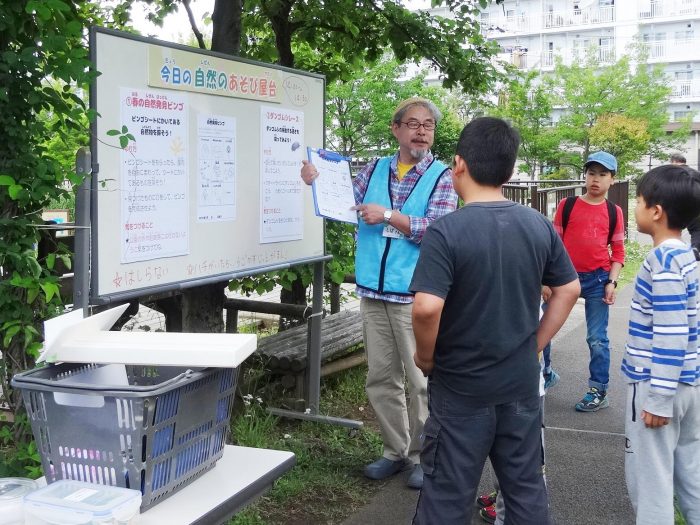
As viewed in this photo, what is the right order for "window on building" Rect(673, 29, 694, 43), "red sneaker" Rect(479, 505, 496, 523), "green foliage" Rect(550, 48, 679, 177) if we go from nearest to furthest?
"red sneaker" Rect(479, 505, 496, 523) < "green foliage" Rect(550, 48, 679, 177) < "window on building" Rect(673, 29, 694, 43)

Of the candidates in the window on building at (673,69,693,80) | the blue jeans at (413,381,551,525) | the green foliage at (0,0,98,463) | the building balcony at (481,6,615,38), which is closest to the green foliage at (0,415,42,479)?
the green foliage at (0,0,98,463)

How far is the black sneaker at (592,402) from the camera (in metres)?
5.61

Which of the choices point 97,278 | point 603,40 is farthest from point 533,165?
point 97,278

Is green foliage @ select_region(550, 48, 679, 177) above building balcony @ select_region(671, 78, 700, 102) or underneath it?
underneath

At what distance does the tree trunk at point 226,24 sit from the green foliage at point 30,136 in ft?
5.66

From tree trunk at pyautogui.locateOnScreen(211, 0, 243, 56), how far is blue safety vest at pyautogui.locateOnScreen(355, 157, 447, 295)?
56.2 inches

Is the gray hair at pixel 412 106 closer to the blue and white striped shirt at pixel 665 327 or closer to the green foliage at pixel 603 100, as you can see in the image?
the blue and white striped shirt at pixel 665 327

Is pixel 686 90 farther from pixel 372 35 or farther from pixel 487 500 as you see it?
pixel 487 500

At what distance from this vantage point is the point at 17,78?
2938 millimetres

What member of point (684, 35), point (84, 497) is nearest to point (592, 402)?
point (84, 497)

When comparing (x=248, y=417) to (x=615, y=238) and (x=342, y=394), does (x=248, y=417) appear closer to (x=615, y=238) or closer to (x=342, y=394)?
(x=342, y=394)

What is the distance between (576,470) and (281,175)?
2444mm

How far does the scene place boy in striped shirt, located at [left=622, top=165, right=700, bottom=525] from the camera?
294cm

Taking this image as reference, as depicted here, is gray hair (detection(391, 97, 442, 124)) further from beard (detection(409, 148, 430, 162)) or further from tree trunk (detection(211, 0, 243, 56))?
tree trunk (detection(211, 0, 243, 56))
